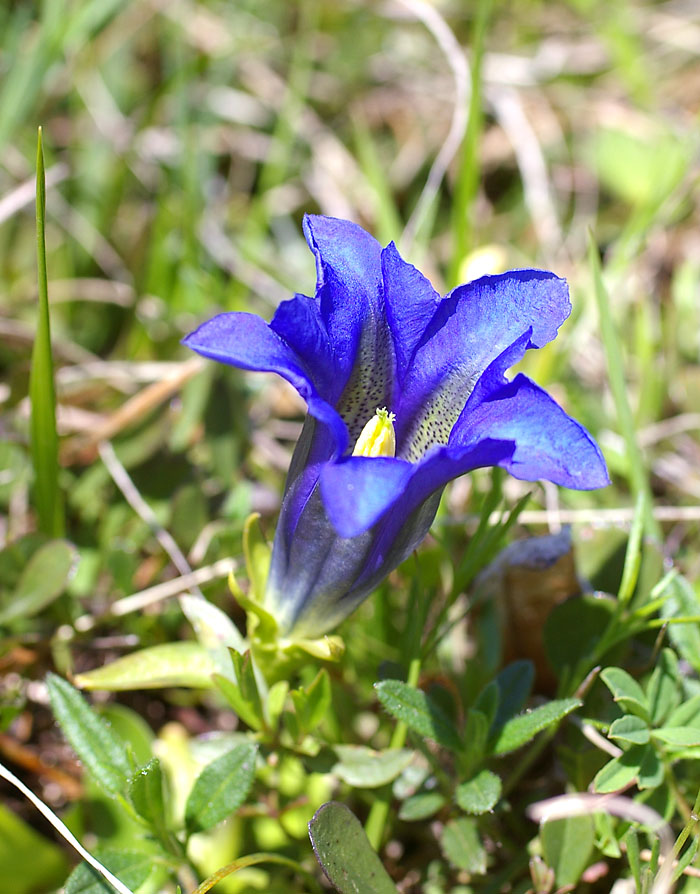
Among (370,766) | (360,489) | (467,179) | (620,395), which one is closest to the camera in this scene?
(360,489)

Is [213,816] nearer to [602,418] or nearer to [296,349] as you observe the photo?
[296,349]

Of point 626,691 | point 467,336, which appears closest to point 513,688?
point 626,691

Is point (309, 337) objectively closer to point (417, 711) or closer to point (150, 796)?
point (417, 711)

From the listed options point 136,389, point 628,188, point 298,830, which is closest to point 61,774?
point 298,830

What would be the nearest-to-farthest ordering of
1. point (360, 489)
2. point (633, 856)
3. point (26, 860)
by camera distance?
point (360, 489) → point (633, 856) → point (26, 860)

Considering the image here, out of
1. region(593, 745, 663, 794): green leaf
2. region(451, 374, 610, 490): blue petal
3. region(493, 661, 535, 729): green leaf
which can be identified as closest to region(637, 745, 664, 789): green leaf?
region(593, 745, 663, 794): green leaf

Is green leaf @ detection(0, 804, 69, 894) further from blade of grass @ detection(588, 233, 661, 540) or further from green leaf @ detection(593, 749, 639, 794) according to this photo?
blade of grass @ detection(588, 233, 661, 540)
